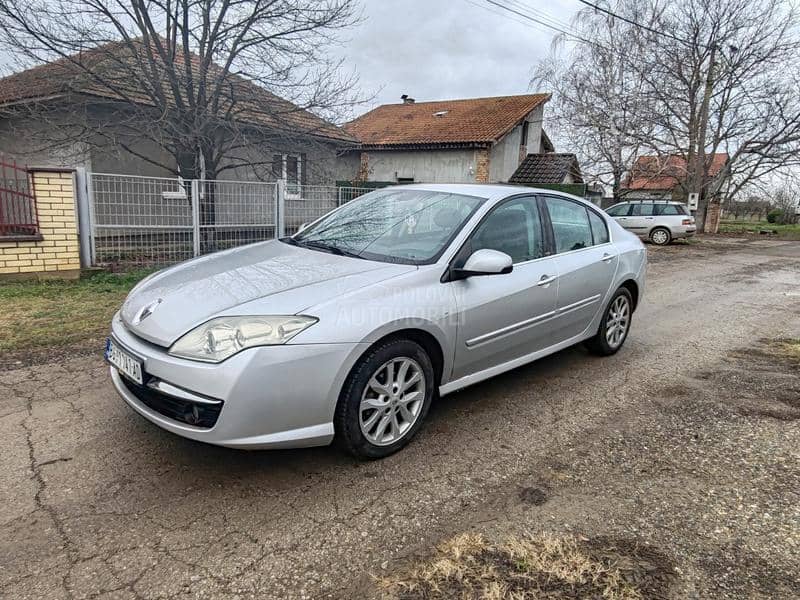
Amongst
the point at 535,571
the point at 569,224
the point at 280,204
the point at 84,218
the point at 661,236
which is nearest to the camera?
the point at 535,571

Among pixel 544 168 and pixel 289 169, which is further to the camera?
pixel 544 168

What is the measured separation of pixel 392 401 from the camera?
2834mm

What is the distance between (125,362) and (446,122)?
2100cm

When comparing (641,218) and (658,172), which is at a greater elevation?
(658,172)

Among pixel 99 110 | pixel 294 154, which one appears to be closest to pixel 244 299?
pixel 294 154

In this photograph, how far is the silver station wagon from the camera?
59.6ft

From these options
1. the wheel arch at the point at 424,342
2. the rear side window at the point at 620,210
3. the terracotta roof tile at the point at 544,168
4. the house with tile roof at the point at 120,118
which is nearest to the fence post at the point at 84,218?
the house with tile roof at the point at 120,118

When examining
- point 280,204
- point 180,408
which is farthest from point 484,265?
point 280,204

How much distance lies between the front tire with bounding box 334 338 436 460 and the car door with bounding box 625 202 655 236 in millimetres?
17875

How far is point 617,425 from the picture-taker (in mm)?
3422

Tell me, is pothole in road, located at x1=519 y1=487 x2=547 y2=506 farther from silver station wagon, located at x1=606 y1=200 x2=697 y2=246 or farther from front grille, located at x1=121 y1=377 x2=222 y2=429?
silver station wagon, located at x1=606 y1=200 x2=697 y2=246

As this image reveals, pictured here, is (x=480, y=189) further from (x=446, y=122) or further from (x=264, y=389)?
(x=446, y=122)

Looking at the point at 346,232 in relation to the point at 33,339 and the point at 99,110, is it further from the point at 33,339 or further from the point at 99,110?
the point at 99,110

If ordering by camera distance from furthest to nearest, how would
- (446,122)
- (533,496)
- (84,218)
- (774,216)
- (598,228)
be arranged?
(774,216) → (446,122) → (84,218) → (598,228) → (533,496)
